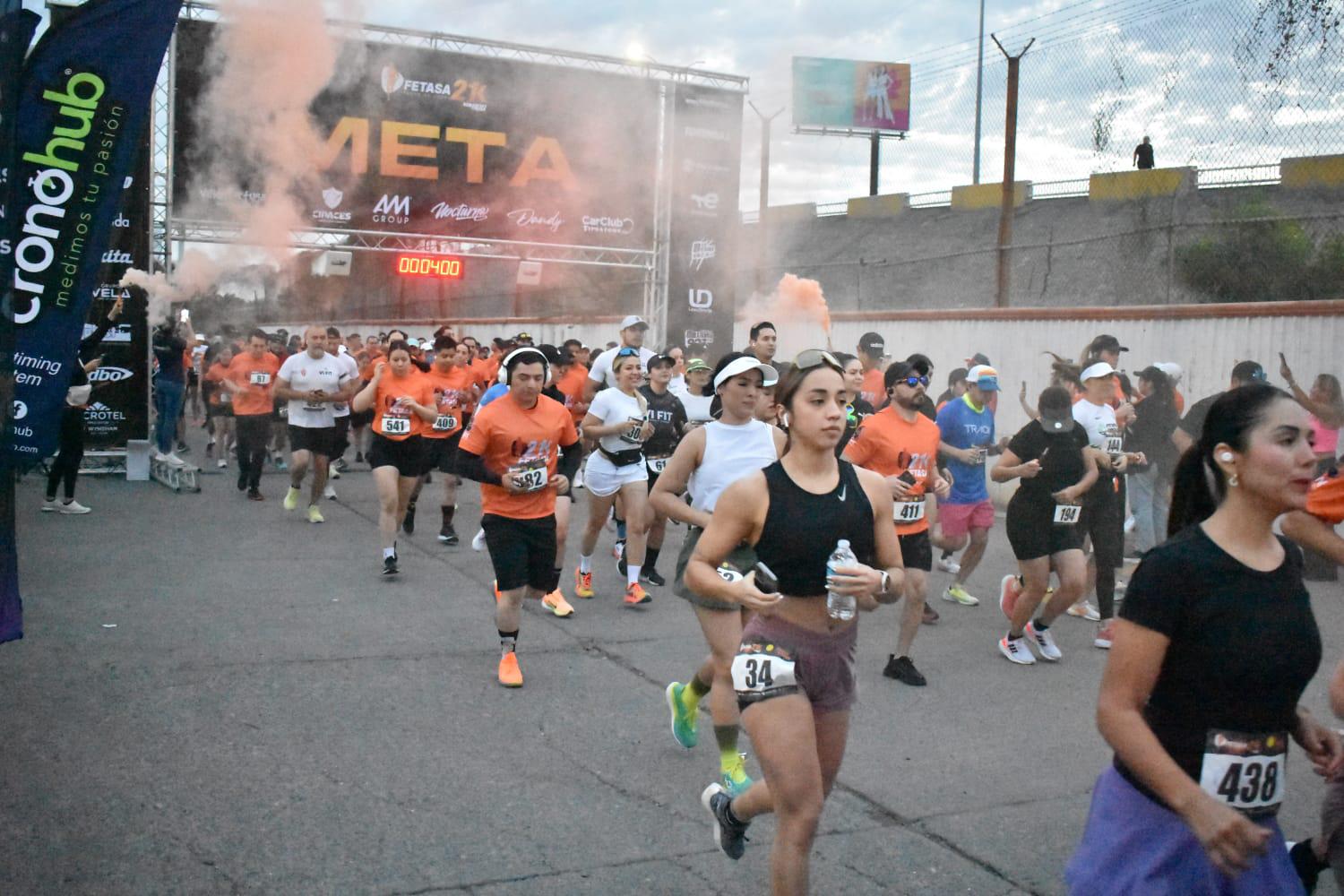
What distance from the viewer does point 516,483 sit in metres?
6.68

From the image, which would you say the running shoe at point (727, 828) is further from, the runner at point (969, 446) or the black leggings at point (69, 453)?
the black leggings at point (69, 453)

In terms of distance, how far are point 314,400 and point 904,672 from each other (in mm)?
7402

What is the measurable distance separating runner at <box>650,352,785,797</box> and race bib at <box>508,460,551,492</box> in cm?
108

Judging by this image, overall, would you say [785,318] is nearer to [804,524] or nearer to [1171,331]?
[1171,331]

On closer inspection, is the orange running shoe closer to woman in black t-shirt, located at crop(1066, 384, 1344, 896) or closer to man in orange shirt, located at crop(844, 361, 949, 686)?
man in orange shirt, located at crop(844, 361, 949, 686)

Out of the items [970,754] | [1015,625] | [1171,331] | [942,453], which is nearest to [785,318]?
[1171,331]

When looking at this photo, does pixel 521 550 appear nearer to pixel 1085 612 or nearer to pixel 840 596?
pixel 840 596

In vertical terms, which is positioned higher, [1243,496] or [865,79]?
[865,79]

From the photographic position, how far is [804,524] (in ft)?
11.9

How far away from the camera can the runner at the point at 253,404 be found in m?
13.7

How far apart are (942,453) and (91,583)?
617cm

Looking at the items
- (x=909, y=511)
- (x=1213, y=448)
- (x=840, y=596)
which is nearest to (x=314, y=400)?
(x=909, y=511)

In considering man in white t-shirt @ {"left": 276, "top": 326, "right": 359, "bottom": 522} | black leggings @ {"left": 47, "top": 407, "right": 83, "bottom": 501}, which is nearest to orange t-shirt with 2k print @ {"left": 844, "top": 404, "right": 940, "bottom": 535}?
man in white t-shirt @ {"left": 276, "top": 326, "right": 359, "bottom": 522}

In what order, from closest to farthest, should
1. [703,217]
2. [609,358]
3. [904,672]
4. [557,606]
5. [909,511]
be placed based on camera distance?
[904,672]
[909,511]
[557,606]
[609,358]
[703,217]
